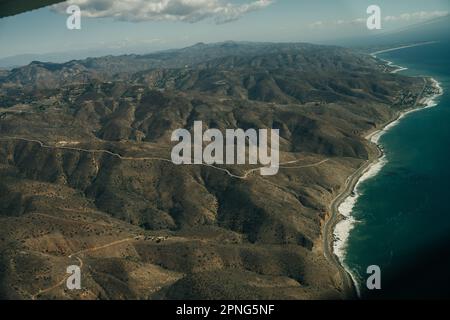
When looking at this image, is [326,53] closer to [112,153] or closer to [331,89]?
[331,89]

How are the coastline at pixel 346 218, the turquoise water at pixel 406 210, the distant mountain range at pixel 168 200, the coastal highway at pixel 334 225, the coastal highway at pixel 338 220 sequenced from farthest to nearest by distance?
the coastline at pixel 346 218 → the coastal highway at pixel 338 220 → the coastal highway at pixel 334 225 → the distant mountain range at pixel 168 200 → the turquoise water at pixel 406 210

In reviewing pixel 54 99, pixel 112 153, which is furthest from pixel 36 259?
pixel 54 99

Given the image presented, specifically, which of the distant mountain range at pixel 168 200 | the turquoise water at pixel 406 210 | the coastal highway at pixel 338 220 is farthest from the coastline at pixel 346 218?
the turquoise water at pixel 406 210

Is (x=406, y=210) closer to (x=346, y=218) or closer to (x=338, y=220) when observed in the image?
(x=346, y=218)

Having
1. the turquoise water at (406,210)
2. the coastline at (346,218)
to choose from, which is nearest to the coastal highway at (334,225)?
the coastline at (346,218)

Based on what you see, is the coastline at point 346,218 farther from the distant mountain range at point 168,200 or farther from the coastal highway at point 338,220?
the distant mountain range at point 168,200

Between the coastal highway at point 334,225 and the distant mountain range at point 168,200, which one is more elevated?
the distant mountain range at point 168,200

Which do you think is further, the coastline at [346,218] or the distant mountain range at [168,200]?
the coastline at [346,218]

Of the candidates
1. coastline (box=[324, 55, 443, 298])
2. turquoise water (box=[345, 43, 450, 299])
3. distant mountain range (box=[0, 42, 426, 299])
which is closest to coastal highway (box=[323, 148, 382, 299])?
coastline (box=[324, 55, 443, 298])

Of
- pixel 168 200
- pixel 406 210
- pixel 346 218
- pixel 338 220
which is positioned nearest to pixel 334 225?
pixel 338 220

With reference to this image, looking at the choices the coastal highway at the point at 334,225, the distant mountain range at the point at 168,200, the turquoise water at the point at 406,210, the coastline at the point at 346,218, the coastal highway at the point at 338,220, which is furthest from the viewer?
the coastline at the point at 346,218
